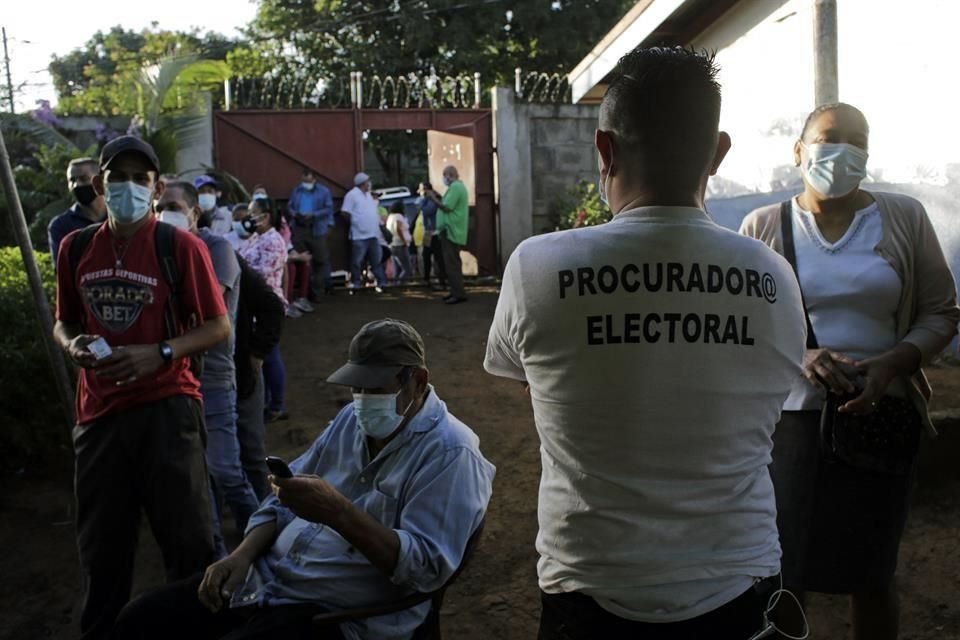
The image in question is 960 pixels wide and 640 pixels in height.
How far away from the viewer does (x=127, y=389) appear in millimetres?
2961

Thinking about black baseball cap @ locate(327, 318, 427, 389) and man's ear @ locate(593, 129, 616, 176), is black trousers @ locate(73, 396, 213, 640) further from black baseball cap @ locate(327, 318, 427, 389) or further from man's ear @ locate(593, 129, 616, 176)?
man's ear @ locate(593, 129, 616, 176)

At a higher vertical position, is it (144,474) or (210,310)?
(210,310)

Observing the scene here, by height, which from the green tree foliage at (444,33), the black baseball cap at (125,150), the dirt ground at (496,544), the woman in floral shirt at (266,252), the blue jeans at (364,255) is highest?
the green tree foliage at (444,33)

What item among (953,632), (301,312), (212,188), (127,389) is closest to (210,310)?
(127,389)

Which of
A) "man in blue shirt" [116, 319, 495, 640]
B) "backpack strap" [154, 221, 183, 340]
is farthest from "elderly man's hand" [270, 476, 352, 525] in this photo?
"backpack strap" [154, 221, 183, 340]

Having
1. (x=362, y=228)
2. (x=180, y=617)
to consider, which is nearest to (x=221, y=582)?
(x=180, y=617)

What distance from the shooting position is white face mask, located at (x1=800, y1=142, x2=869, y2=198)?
99.7 inches

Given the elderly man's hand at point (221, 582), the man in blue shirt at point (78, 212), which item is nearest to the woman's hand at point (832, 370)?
the elderly man's hand at point (221, 582)

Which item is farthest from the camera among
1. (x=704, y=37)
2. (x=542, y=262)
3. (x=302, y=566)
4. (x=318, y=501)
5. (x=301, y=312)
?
(x=301, y=312)

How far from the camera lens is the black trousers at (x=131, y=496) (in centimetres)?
296

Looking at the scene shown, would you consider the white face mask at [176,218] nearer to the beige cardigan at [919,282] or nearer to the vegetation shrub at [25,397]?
the vegetation shrub at [25,397]

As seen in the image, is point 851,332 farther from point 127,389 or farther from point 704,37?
point 704,37

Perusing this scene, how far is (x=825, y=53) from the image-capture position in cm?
409

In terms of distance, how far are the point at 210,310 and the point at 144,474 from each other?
23.7 inches
